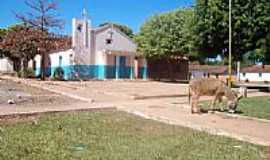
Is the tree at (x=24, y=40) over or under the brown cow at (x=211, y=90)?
over

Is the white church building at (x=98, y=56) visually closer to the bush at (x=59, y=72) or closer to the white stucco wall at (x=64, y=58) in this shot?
the white stucco wall at (x=64, y=58)

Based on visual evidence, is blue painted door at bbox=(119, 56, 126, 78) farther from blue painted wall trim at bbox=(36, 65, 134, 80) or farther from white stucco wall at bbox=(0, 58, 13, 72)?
white stucco wall at bbox=(0, 58, 13, 72)

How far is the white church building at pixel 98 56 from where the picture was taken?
43094mm

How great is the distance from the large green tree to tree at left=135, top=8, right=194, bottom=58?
7538 millimetres

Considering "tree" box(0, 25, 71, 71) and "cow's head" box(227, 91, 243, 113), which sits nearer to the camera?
"cow's head" box(227, 91, 243, 113)

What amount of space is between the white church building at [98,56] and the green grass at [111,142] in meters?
31.3

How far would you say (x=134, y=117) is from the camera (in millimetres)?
13461

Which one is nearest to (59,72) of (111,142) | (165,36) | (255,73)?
(165,36)

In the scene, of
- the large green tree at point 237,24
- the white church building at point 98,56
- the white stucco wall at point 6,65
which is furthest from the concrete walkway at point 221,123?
the white stucco wall at point 6,65

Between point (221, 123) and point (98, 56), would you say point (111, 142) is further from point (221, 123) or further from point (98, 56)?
point (98, 56)

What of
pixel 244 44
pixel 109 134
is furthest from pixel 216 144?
pixel 244 44

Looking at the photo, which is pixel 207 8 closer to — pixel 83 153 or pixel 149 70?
pixel 149 70

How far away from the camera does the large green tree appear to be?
99.3 feet

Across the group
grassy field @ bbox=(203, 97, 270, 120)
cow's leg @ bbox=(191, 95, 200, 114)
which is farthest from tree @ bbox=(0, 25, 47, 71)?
cow's leg @ bbox=(191, 95, 200, 114)
